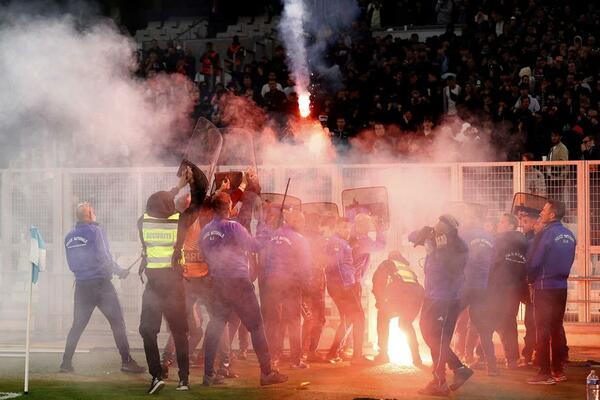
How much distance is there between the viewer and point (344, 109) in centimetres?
1675

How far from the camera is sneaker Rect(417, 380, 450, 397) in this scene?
31.7 ft

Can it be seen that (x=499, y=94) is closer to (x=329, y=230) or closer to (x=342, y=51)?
(x=342, y=51)

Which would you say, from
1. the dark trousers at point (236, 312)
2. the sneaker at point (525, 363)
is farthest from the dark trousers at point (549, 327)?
the dark trousers at point (236, 312)

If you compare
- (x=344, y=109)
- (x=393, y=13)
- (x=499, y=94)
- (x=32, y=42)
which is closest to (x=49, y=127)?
(x=32, y=42)

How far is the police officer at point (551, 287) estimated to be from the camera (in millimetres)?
10391

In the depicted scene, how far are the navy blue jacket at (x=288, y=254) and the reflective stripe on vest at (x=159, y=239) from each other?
1.89 m

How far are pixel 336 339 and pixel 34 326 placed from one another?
17.8 feet

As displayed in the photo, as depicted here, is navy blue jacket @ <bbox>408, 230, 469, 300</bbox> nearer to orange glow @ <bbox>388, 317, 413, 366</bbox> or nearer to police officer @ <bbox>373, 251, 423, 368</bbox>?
police officer @ <bbox>373, 251, 423, 368</bbox>

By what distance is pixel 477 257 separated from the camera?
11086 millimetres

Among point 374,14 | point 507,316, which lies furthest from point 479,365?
point 374,14

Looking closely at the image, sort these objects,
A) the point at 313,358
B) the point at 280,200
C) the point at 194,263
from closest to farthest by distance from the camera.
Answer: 1. the point at 194,263
2. the point at 313,358
3. the point at 280,200

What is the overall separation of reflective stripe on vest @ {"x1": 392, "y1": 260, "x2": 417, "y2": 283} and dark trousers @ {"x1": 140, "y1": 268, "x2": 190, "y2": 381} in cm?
322

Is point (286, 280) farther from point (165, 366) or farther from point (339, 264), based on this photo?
point (165, 366)

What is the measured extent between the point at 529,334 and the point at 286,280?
3.13 metres
